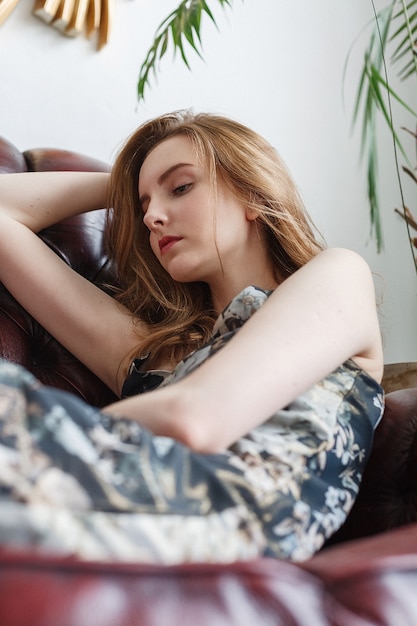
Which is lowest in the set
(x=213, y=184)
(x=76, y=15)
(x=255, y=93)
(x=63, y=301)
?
(x=63, y=301)

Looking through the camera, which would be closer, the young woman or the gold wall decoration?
the young woman

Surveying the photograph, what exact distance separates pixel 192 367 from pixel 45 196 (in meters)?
0.53

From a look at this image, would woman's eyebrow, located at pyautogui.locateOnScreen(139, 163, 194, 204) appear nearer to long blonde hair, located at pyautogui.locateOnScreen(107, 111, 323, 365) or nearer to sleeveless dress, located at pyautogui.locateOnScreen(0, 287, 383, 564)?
long blonde hair, located at pyautogui.locateOnScreen(107, 111, 323, 365)

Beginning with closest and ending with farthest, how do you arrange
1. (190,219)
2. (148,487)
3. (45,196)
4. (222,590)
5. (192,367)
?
(222,590), (148,487), (192,367), (190,219), (45,196)

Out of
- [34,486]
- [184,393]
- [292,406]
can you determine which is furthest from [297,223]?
[34,486]

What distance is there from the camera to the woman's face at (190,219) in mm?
1175

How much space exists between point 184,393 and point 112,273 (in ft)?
2.31

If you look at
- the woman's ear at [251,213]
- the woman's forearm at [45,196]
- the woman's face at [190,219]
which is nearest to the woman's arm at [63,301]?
the woman's forearm at [45,196]

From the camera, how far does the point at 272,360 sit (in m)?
0.75

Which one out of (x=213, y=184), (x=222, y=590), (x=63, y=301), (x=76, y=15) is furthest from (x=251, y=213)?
(x=222, y=590)

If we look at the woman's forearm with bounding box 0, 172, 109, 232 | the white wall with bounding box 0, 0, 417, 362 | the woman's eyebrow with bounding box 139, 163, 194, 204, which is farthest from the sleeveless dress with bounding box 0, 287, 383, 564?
the white wall with bounding box 0, 0, 417, 362

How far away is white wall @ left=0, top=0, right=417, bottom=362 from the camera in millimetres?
1572

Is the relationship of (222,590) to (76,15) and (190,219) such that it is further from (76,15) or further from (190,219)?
(76,15)

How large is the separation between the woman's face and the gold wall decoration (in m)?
0.52
